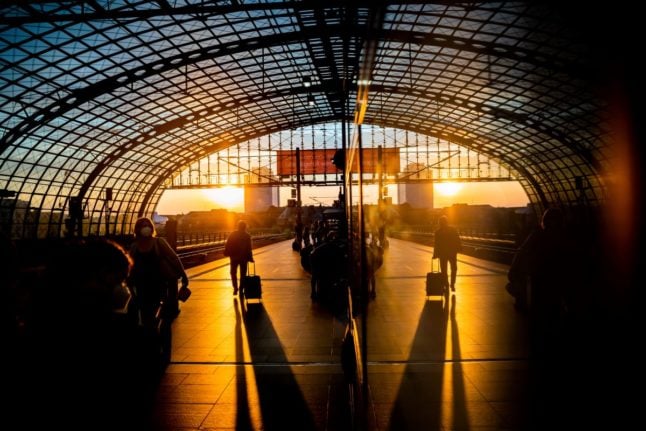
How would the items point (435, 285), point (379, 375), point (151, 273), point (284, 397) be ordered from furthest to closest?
point (435, 285) < point (151, 273) < point (379, 375) < point (284, 397)

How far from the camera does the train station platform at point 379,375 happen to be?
11.6 ft

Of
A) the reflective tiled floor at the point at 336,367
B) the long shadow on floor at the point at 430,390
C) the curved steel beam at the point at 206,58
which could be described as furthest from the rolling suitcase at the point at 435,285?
the curved steel beam at the point at 206,58

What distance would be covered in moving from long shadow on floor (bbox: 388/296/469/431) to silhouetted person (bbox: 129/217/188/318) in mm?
2616

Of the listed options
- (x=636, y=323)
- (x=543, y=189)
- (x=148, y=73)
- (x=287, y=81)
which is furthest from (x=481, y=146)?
(x=636, y=323)

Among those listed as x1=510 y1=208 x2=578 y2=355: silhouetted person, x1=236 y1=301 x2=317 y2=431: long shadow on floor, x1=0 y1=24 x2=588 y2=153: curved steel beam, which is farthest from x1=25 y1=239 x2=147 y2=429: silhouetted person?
x1=0 y1=24 x2=588 y2=153: curved steel beam

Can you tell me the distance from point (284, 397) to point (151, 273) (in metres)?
2.02

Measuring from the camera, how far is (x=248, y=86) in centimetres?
3459

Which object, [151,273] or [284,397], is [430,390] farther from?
[151,273]

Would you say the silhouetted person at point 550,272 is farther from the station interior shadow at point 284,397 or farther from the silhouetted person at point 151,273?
the silhouetted person at point 151,273

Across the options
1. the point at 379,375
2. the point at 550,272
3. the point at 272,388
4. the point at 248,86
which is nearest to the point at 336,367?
the point at 379,375

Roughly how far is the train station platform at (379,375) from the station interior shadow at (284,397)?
11mm

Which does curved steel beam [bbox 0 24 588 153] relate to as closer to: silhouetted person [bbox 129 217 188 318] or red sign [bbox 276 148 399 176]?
red sign [bbox 276 148 399 176]

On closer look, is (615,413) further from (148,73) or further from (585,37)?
(148,73)

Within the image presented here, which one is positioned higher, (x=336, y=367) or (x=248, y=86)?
(x=248, y=86)
